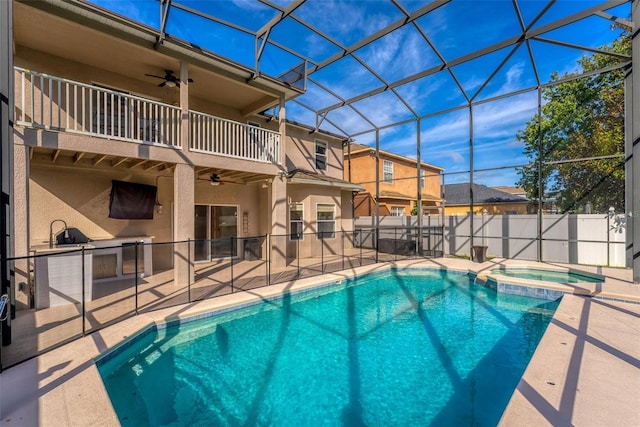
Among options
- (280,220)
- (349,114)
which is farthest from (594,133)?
(280,220)

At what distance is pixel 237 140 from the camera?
9672 millimetres

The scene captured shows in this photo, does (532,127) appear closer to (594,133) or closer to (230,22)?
(594,133)

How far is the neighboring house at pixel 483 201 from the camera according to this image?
23.8 m

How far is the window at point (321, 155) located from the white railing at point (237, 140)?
448 cm

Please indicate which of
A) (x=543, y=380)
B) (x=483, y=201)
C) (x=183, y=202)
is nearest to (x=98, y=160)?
(x=183, y=202)

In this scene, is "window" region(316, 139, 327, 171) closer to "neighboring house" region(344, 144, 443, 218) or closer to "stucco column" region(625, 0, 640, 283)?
"neighboring house" region(344, 144, 443, 218)

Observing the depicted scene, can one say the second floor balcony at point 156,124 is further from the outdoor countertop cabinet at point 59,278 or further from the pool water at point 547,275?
the pool water at point 547,275

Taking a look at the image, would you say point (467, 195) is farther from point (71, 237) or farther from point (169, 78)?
point (71, 237)

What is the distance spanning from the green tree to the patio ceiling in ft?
10.0

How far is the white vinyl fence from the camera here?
10.9 m

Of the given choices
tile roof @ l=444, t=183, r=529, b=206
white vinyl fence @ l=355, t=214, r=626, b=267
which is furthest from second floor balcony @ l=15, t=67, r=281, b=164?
tile roof @ l=444, t=183, r=529, b=206

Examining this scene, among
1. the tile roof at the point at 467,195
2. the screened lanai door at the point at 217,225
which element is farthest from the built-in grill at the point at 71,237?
the tile roof at the point at 467,195

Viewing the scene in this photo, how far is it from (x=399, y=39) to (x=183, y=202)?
29.1ft

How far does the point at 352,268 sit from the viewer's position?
10.4 m
